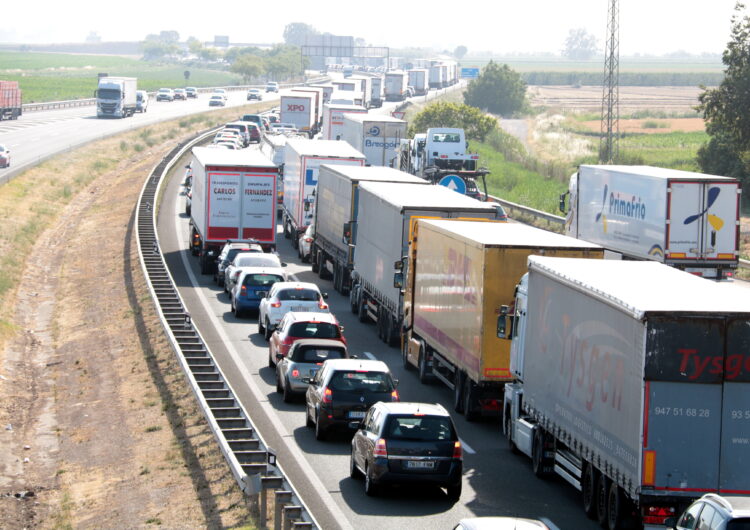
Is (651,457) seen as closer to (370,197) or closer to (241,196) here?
(370,197)

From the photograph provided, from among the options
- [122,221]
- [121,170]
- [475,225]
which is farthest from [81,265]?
[121,170]

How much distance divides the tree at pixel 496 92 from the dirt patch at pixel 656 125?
39.1 ft

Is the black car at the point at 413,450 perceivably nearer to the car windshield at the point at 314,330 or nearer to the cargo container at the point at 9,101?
the car windshield at the point at 314,330

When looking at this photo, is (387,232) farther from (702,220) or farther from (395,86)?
(395,86)

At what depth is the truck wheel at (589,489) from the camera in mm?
16562

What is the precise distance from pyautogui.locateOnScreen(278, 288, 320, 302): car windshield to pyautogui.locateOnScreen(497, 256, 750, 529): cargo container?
13.2m

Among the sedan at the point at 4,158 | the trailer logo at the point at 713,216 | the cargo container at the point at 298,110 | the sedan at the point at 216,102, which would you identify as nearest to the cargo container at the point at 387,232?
→ the trailer logo at the point at 713,216

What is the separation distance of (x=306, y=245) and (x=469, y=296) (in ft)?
74.6

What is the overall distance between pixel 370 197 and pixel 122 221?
2694 centimetres

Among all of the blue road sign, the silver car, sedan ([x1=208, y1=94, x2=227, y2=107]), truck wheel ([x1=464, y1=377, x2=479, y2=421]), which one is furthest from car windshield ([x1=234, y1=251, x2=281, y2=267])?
sedan ([x1=208, y1=94, x2=227, y2=107])

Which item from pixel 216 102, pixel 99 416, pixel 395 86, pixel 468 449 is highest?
pixel 395 86

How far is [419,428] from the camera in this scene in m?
17.2

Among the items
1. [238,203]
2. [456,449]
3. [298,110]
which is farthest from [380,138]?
[456,449]

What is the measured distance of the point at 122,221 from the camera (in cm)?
5716
